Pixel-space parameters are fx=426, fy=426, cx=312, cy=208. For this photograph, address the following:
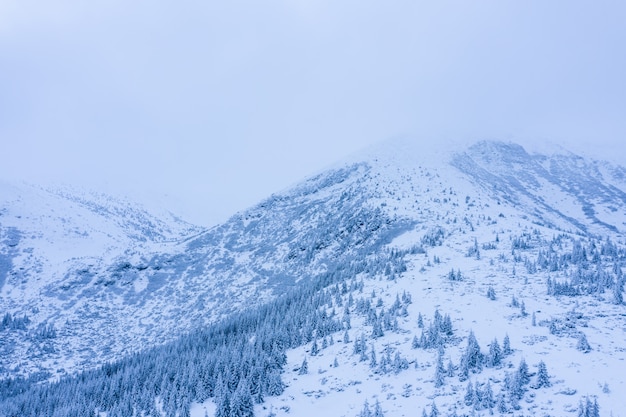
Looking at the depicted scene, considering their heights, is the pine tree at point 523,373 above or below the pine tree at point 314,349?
below

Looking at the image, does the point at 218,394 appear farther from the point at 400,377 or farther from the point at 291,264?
the point at 291,264

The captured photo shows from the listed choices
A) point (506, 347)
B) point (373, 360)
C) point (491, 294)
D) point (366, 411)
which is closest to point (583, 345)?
point (506, 347)

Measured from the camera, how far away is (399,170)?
8750 centimetres

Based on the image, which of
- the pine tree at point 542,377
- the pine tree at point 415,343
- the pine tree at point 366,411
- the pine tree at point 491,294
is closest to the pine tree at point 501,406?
the pine tree at point 542,377

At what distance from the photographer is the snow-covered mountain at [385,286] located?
22.6 meters

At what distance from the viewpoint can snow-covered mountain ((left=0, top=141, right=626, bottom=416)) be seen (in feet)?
74.3

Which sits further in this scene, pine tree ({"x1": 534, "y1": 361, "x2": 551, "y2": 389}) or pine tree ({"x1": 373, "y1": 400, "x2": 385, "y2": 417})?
pine tree ({"x1": 373, "y1": 400, "x2": 385, "y2": 417})

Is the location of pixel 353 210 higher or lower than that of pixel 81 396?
higher

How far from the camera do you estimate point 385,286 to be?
126ft

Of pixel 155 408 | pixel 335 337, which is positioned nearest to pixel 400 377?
pixel 335 337

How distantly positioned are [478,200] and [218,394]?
5531cm

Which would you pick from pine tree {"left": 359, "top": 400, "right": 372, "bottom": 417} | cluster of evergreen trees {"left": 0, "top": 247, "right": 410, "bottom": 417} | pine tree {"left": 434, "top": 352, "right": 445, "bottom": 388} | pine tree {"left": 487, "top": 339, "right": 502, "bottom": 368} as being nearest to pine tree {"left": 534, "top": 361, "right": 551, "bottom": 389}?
pine tree {"left": 487, "top": 339, "right": 502, "bottom": 368}

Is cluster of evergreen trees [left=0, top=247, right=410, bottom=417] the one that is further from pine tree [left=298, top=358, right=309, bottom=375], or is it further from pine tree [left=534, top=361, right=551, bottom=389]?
pine tree [left=534, top=361, right=551, bottom=389]

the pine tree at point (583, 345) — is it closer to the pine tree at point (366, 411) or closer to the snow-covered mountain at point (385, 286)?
the snow-covered mountain at point (385, 286)
